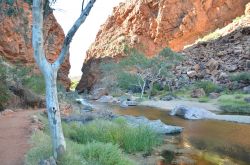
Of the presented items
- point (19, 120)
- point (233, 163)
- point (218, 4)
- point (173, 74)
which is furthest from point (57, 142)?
point (218, 4)

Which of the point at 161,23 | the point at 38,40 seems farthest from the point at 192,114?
the point at 161,23

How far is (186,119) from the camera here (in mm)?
26281

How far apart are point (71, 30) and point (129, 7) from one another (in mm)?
100194

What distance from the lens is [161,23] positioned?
95688 millimetres

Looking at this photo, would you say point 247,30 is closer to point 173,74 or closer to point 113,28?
point 173,74

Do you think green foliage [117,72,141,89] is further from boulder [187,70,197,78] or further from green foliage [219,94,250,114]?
green foliage [219,94,250,114]

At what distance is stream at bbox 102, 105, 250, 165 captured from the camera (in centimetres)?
1309

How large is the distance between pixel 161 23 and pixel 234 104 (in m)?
65.0

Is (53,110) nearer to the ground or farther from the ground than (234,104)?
farther from the ground

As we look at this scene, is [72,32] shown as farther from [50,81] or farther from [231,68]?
[231,68]

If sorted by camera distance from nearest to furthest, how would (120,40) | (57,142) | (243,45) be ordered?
(57,142), (243,45), (120,40)

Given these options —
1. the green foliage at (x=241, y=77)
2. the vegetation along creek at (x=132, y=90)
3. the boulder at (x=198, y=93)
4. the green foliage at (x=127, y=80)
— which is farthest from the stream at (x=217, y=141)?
the green foliage at (x=127, y=80)

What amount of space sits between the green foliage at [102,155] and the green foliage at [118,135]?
3.45 m

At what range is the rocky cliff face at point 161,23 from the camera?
3561 inches
